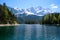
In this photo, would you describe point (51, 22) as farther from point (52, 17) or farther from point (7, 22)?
point (7, 22)

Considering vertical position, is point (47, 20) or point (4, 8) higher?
point (4, 8)

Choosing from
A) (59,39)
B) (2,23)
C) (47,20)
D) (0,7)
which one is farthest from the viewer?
(47,20)

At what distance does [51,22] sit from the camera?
16075 centimetres

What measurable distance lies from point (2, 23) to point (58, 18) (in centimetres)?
6056

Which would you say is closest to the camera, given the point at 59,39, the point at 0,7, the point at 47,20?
the point at 59,39

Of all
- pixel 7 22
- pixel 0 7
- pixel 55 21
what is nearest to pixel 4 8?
pixel 0 7

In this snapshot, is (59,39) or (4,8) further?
(4,8)

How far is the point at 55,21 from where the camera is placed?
6097 inches

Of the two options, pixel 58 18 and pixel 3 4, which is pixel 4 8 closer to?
pixel 3 4

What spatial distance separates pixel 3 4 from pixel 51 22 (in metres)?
53.2

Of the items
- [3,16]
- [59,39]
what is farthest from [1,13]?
[59,39]

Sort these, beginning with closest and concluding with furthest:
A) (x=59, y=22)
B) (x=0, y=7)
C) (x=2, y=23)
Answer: (x=2, y=23) → (x=0, y=7) → (x=59, y=22)

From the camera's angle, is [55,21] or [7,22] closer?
[7,22]

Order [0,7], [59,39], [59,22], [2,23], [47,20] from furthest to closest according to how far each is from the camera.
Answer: [47,20], [59,22], [0,7], [2,23], [59,39]
